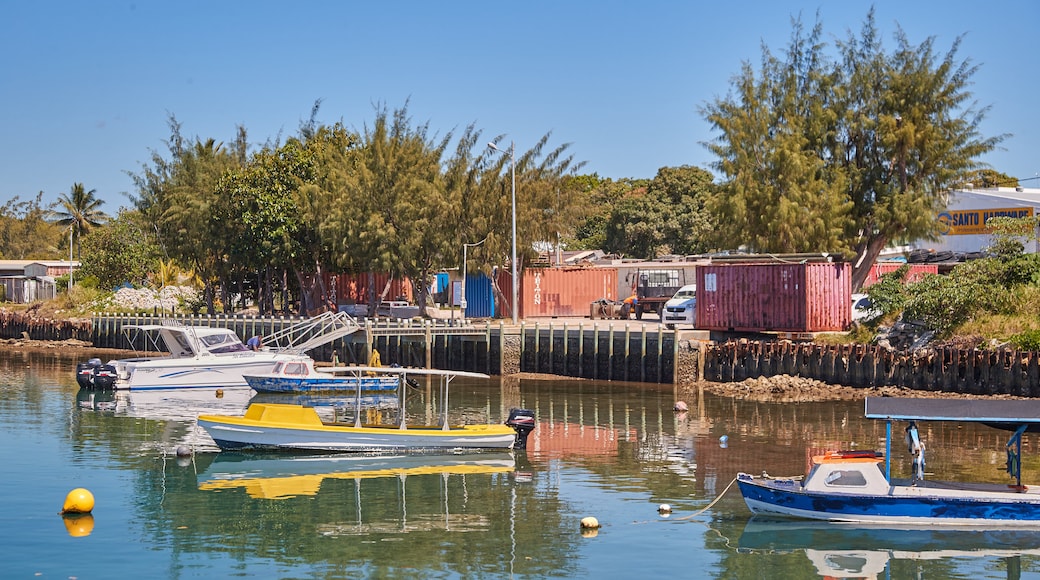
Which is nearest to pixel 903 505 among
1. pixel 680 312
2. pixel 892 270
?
pixel 680 312

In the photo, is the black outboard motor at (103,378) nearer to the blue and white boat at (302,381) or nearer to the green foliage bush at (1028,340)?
the blue and white boat at (302,381)

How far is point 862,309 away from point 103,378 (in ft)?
105

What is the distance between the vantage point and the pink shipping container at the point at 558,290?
65.0 m

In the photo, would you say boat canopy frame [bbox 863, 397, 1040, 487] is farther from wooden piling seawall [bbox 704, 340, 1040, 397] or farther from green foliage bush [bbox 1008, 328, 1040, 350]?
green foliage bush [bbox 1008, 328, 1040, 350]

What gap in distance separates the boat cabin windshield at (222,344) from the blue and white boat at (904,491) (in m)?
30.5

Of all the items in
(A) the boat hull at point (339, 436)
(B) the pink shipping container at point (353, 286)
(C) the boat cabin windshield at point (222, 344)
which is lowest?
(A) the boat hull at point (339, 436)

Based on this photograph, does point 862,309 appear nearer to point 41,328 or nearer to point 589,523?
point 589,523

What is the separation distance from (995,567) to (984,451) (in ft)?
38.6

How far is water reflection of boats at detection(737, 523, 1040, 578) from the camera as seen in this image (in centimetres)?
2242

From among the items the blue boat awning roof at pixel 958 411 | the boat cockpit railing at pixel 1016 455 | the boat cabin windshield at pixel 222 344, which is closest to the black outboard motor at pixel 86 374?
the boat cabin windshield at pixel 222 344

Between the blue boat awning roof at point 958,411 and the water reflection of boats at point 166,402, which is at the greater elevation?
the blue boat awning roof at point 958,411

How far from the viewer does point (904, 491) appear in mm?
23609

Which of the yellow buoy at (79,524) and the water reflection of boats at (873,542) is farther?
the yellow buoy at (79,524)

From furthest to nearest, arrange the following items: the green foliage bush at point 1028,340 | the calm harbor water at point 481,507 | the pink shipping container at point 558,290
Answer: the pink shipping container at point 558,290 → the green foliage bush at point 1028,340 → the calm harbor water at point 481,507
